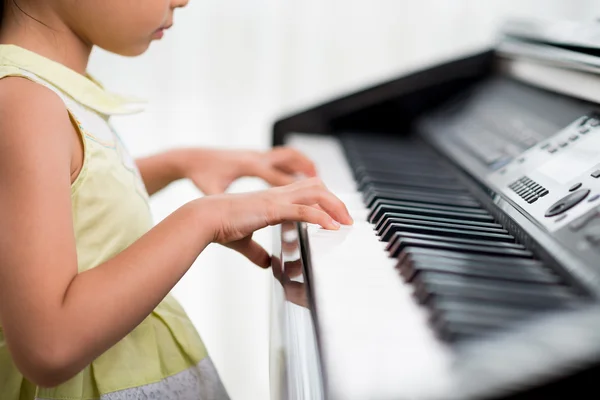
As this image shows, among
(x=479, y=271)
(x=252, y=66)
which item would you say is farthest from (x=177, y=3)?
(x=252, y=66)

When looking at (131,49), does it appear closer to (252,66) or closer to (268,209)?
(268,209)

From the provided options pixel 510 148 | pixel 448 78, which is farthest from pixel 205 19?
pixel 510 148

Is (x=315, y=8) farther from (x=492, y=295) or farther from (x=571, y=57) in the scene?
(x=492, y=295)

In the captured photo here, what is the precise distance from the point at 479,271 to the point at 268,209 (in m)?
0.22

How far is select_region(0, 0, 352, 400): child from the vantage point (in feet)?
1.88

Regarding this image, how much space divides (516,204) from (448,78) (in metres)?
0.57

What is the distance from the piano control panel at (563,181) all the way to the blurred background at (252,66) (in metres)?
1.11

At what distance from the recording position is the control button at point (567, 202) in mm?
651

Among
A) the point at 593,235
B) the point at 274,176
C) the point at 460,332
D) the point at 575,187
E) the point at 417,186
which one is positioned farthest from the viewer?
the point at 274,176

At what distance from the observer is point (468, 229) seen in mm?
712

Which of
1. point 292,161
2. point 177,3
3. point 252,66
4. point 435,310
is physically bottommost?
point 252,66

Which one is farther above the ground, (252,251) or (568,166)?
(568,166)

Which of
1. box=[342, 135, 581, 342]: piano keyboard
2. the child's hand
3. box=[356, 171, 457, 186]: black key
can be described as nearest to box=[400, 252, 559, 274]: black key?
box=[342, 135, 581, 342]: piano keyboard

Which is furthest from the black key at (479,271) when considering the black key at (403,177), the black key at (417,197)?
the black key at (403,177)
